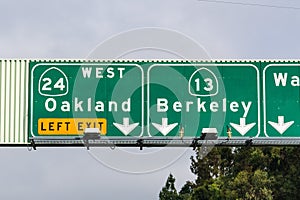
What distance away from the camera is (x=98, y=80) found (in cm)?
2094

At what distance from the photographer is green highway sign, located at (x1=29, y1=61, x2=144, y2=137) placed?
2072 cm

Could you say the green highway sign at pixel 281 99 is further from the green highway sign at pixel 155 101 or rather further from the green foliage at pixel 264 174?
the green foliage at pixel 264 174

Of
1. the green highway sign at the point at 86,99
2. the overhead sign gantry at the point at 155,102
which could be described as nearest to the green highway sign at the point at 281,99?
the overhead sign gantry at the point at 155,102

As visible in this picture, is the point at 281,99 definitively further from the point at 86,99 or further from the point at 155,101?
the point at 86,99

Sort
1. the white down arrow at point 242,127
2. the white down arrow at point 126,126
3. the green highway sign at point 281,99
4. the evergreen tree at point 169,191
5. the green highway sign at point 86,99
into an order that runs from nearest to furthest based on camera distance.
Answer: the green highway sign at point 86,99
the white down arrow at point 126,126
the white down arrow at point 242,127
the green highway sign at point 281,99
the evergreen tree at point 169,191

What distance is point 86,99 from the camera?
2077cm

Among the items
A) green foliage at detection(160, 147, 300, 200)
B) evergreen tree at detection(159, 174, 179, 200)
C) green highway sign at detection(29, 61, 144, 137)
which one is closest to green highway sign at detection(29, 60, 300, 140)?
green highway sign at detection(29, 61, 144, 137)

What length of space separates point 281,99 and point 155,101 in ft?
9.99

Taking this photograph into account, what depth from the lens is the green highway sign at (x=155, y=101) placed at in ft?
68.2

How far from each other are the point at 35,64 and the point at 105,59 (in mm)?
1685

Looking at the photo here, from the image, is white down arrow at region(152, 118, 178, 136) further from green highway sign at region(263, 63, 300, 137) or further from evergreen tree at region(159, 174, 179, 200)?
evergreen tree at region(159, 174, 179, 200)

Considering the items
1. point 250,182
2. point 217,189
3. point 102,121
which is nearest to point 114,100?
point 102,121

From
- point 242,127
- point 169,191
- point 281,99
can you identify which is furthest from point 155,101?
point 169,191

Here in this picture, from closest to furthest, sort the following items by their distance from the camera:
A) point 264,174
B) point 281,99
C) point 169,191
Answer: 1. point 281,99
2. point 264,174
3. point 169,191
